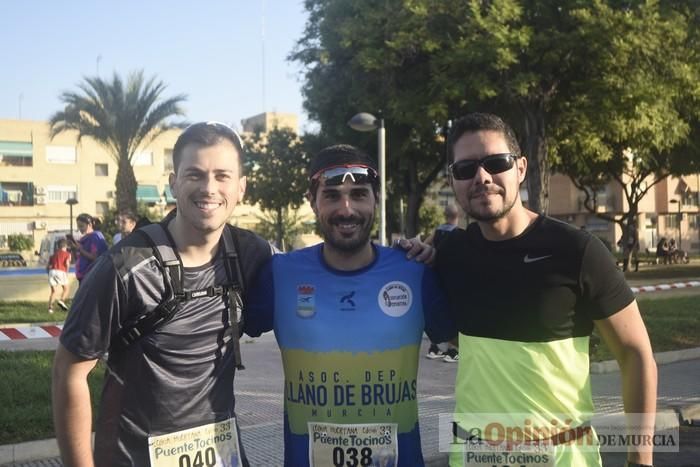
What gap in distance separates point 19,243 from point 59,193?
870 cm

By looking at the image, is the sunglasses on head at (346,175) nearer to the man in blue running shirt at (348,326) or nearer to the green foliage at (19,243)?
the man in blue running shirt at (348,326)

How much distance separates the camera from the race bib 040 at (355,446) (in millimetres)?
2887

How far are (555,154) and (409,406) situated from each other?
785 inches

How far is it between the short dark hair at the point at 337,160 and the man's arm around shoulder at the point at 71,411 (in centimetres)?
130

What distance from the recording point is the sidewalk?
5898mm

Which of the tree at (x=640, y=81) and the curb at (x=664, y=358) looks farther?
the tree at (x=640, y=81)

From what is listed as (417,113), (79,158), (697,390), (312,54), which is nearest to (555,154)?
(417,113)

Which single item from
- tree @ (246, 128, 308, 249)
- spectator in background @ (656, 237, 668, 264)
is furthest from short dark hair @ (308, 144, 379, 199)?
spectator in background @ (656, 237, 668, 264)

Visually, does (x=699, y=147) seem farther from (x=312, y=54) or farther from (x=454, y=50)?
(x=312, y=54)

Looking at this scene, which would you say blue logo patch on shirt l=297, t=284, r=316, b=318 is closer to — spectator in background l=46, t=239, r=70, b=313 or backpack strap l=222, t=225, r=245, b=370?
backpack strap l=222, t=225, r=245, b=370

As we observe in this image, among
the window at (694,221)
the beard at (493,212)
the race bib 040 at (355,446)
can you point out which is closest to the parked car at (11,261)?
the race bib 040 at (355,446)

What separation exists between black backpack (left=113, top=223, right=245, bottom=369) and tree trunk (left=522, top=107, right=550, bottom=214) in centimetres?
1637

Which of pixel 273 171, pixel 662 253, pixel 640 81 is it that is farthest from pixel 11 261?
pixel 640 81

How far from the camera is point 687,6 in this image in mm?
16359
